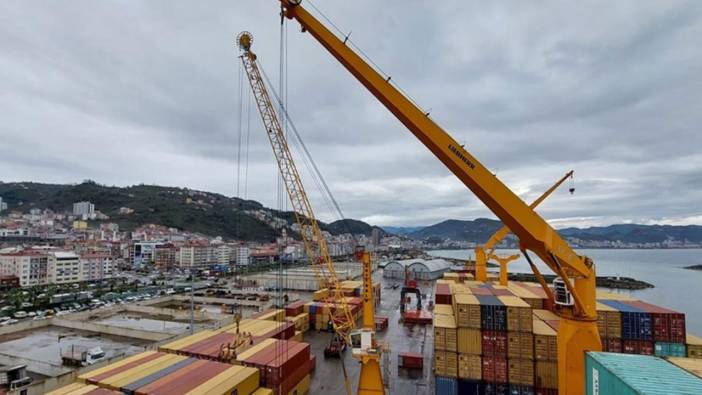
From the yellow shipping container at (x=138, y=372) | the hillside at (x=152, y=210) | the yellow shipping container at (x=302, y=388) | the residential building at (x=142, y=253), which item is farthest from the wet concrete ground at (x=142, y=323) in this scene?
the hillside at (x=152, y=210)

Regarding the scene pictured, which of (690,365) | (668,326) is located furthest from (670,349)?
(690,365)

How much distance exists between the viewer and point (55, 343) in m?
26.7

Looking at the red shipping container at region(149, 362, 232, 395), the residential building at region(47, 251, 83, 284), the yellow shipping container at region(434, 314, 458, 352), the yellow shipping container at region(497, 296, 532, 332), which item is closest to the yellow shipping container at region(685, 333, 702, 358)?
the yellow shipping container at region(497, 296, 532, 332)

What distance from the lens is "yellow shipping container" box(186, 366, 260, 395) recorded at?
12.6 metres

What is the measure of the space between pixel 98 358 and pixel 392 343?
2178cm

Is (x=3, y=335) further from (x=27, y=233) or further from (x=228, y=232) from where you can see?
(x=228, y=232)

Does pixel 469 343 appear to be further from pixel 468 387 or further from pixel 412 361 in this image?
pixel 412 361

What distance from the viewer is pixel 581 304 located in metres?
10.6

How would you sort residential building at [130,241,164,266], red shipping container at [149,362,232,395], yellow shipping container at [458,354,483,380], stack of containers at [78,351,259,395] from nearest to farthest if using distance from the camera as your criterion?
red shipping container at [149,362,232,395]
stack of containers at [78,351,259,395]
yellow shipping container at [458,354,483,380]
residential building at [130,241,164,266]

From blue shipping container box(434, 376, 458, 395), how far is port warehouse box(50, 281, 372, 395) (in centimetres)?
735

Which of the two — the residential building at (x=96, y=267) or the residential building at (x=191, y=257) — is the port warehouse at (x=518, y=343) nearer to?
the residential building at (x=96, y=267)

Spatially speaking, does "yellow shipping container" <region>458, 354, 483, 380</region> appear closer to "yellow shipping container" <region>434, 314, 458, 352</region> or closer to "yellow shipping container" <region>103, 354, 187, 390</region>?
"yellow shipping container" <region>434, 314, 458, 352</region>

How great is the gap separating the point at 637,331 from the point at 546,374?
4.79 metres

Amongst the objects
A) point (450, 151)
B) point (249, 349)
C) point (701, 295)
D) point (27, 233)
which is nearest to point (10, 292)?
point (249, 349)
